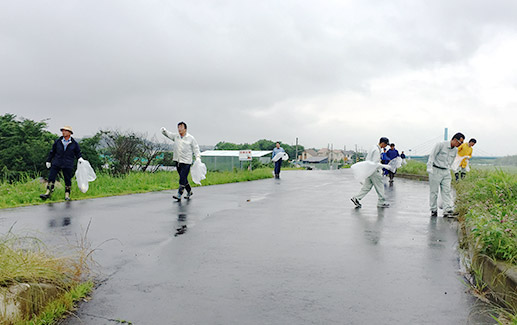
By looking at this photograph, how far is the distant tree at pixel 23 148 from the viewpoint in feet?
58.8

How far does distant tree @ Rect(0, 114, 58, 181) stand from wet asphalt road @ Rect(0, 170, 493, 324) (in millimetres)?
10926

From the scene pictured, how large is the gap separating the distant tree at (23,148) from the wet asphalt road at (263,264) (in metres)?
10.9

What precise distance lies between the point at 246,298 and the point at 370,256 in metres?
2.21

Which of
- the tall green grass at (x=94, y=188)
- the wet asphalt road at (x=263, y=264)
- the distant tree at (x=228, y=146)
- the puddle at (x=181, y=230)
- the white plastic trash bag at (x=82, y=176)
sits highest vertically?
the distant tree at (x=228, y=146)

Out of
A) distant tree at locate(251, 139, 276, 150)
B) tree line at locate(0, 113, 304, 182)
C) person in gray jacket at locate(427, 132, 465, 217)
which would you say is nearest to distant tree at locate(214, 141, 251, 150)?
distant tree at locate(251, 139, 276, 150)

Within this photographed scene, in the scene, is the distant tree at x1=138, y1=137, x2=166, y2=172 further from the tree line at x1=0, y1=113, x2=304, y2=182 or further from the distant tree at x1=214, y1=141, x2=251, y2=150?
the distant tree at x1=214, y1=141, x2=251, y2=150

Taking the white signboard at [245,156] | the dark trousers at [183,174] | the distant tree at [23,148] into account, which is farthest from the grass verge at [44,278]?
the white signboard at [245,156]

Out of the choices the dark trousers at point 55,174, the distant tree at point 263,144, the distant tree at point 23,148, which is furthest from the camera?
the distant tree at point 263,144

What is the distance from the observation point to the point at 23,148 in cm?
1867

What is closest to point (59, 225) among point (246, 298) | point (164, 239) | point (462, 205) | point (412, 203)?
point (164, 239)

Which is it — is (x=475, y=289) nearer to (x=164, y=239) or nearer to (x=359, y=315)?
(x=359, y=315)

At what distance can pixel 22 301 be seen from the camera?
3090 millimetres

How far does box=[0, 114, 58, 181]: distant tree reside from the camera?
17914 millimetres

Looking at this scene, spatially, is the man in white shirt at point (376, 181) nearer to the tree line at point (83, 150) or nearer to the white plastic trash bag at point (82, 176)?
the white plastic trash bag at point (82, 176)
